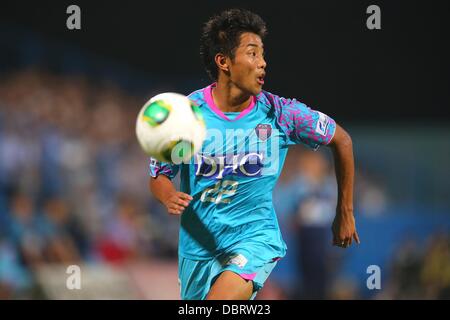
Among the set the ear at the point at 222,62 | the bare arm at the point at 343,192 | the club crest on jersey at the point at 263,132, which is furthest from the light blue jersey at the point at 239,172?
the ear at the point at 222,62

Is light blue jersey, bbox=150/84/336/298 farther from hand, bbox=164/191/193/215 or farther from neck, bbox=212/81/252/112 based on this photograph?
hand, bbox=164/191/193/215

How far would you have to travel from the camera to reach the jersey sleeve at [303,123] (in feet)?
16.8

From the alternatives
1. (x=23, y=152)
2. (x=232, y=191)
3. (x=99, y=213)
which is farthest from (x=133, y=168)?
(x=232, y=191)

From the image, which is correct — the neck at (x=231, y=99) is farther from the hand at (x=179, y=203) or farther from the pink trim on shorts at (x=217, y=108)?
the hand at (x=179, y=203)

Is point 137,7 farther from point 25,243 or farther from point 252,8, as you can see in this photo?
point 25,243

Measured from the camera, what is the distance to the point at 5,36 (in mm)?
12500

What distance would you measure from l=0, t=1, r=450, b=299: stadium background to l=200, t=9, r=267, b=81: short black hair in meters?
4.92

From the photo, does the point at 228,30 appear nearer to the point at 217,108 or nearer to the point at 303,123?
the point at 217,108

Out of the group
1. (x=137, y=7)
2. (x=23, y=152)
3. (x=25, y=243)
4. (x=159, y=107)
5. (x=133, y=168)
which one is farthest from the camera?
(x=137, y=7)

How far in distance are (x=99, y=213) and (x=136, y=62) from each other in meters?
3.47

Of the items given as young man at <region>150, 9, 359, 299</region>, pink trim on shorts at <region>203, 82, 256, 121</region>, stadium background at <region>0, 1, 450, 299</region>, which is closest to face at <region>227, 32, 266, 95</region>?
young man at <region>150, 9, 359, 299</region>

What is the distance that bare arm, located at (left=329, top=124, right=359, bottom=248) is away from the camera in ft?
17.0

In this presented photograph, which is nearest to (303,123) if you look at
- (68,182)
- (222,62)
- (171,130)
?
(222,62)

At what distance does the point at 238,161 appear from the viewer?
508 cm
